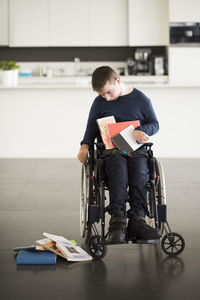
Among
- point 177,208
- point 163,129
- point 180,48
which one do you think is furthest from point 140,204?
point 180,48

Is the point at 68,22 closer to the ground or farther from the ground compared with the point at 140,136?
farther from the ground

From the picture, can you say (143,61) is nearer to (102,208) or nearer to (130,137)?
(130,137)

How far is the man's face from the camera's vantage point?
3.13m

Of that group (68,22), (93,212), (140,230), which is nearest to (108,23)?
(68,22)

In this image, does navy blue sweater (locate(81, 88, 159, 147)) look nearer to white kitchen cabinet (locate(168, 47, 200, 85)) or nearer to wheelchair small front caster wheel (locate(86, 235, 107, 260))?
wheelchair small front caster wheel (locate(86, 235, 107, 260))

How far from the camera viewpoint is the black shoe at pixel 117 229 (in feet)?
9.41

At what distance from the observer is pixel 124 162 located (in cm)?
311

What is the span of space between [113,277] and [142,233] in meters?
0.28

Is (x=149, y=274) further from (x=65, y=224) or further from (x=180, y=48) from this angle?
(x=180, y=48)

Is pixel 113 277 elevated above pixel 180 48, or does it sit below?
below

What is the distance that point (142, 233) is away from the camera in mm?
2904

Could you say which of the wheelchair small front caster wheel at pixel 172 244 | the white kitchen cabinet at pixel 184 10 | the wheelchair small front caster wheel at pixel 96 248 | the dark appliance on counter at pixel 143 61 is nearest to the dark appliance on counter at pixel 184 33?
the white kitchen cabinet at pixel 184 10

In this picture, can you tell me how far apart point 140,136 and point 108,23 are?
4153 mm

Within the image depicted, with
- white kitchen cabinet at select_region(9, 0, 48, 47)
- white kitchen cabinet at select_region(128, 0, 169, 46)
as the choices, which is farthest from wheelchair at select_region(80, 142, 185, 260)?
white kitchen cabinet at select_region(9, 0, 48, 47)
